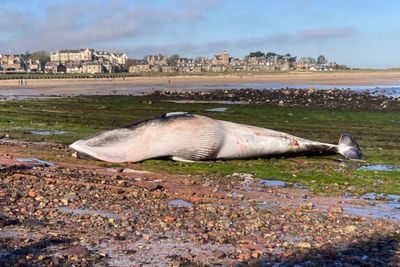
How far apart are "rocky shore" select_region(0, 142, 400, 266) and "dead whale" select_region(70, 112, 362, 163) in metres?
2.69

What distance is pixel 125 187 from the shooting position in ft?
39.0

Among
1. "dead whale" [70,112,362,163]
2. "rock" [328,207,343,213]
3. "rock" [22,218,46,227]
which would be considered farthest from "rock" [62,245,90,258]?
"dead whale" [70,112,362,163]

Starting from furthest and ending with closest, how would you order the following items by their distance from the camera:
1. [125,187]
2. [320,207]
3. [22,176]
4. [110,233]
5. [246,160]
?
1. [246,160]
2. [22,176]
3. [125,187]
4. [320,207]
5. [110,233]

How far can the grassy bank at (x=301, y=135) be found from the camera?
1361 centimetres

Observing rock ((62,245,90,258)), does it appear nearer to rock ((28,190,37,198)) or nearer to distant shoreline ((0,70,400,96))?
rock ((28,190,37,198))

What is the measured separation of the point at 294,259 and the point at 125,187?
533cm

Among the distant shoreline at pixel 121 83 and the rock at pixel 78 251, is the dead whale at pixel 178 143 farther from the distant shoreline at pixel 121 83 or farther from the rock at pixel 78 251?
the distant shoreline at pixel 121 83

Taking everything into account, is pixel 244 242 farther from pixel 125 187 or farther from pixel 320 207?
pixel 125 187

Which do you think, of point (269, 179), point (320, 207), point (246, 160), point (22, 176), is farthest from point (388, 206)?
point (22, 176)

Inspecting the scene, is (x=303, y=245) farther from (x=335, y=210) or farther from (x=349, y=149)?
(x=349, y=149)

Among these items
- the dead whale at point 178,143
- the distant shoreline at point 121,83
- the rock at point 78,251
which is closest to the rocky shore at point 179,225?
the rock at point 78,251

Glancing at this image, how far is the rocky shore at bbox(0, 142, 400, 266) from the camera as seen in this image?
730 cm

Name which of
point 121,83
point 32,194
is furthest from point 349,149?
point 121,83

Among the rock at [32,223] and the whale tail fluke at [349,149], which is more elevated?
the rock at [32,223]
